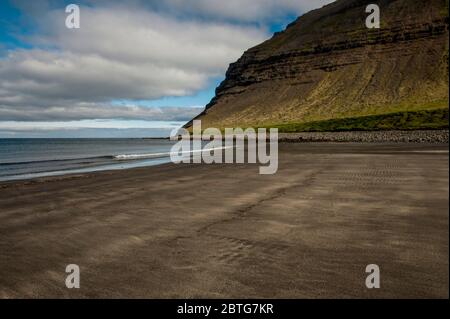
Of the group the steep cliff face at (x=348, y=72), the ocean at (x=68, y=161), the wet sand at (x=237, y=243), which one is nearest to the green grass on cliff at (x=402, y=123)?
the steep cliff face at (x=348, y=72)

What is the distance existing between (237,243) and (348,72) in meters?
152

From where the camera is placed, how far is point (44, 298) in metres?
5.34

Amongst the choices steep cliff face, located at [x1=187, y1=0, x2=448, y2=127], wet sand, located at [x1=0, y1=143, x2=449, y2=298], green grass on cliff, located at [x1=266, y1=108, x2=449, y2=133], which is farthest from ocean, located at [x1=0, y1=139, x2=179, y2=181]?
steep cliff face, located at [x1=187, y1=0, x2=448, y2=127]

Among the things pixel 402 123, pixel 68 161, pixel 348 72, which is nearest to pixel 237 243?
pixel 68 161

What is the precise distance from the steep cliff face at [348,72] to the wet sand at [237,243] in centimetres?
10791

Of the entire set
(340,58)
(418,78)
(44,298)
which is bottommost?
(44,298)

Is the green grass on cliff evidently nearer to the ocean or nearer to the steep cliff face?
the steep cliff face

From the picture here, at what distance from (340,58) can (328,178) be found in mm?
151871

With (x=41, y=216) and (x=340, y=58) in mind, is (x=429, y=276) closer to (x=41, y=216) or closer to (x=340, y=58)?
(x=41, y=216)

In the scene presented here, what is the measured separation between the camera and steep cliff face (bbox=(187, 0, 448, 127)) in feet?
406

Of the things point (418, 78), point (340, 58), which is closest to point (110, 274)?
point (418, 78)

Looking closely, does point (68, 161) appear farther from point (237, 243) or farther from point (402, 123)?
point (402, 123)

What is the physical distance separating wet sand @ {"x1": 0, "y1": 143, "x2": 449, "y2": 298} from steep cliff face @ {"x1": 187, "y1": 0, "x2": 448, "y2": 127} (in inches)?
4248

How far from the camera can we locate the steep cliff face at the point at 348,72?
12374 centimetres
